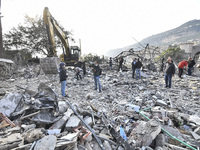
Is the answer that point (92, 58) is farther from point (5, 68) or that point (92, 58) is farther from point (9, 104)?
point (9, 104)

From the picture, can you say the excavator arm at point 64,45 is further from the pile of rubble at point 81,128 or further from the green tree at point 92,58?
the pile of rubble at point 81,128

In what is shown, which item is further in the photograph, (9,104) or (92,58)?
(92,58)

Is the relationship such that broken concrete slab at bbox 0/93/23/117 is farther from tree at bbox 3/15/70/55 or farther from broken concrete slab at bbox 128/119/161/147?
tree at bbox 3/15/70/55

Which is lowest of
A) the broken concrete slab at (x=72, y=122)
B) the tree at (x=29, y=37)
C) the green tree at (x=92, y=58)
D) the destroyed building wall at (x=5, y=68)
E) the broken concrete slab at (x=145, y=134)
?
the broken concrete slab at (x=145, y=134)

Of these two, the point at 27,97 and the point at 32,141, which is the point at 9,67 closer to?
the point at 27,97

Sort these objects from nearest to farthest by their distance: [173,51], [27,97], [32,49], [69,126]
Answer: [69,126] < [27,97] < [32,49] < [173,51]

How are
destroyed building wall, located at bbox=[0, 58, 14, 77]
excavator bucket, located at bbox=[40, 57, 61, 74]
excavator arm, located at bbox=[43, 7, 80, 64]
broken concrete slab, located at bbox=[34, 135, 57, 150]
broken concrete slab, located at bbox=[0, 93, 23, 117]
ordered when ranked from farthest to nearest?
destroyed building wall, located at bbox=[0, 58, 14, 77] → excavator bucket, located at bbox=[40, 57, 61, 74] → excavator arm, located at bbox=[43, 7, 80, 64] → broken concrete slab, located at bbox=[0, 93, 23, 117] → broken concrete slab, located at bbox=[34, 135, 57, 150]

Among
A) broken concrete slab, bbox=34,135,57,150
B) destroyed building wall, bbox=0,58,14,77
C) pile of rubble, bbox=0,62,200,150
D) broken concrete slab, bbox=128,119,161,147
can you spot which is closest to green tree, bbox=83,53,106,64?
destroyed building wall, bbox=0,58,14,77

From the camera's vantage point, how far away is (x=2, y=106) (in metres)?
2.55

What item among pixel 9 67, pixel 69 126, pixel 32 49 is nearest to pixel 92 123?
pixel 69 126

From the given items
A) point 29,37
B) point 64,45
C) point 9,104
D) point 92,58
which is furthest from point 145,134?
point 29,37

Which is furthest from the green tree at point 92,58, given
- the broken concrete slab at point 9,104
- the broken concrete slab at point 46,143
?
the broken concrete slab at point 46,143

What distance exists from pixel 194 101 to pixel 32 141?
5.21m

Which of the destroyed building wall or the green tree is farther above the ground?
the green tree
